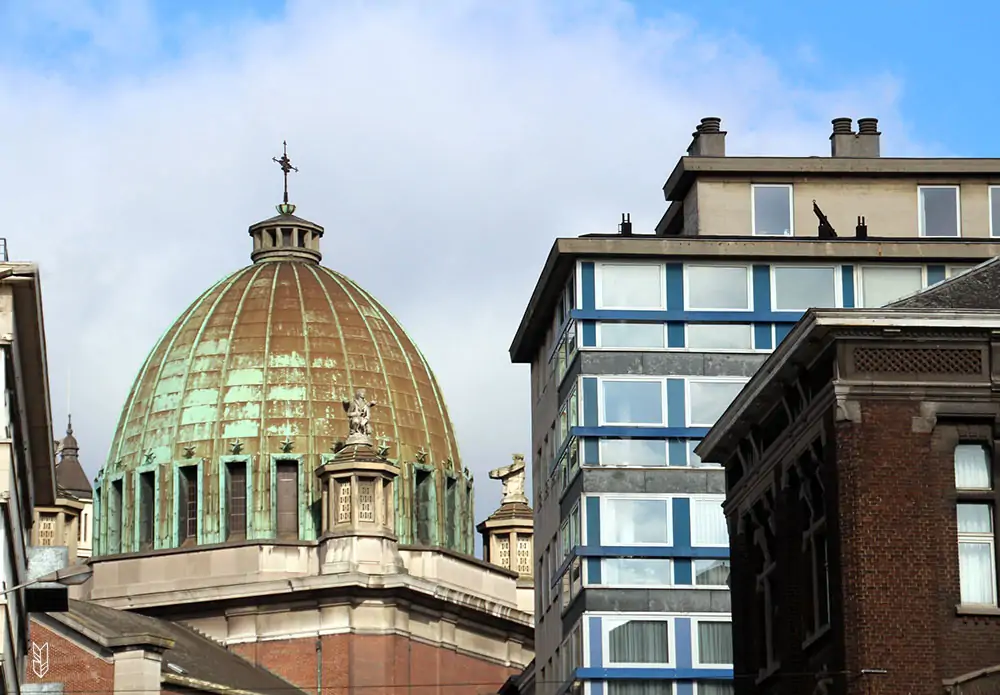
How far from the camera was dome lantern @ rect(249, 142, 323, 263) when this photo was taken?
135 m

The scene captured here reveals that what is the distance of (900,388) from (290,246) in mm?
86498

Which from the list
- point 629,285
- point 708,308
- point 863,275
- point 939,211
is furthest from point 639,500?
point 939,211

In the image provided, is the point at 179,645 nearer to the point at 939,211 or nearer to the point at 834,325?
the point at 939,211

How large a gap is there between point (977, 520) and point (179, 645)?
68.6 meters

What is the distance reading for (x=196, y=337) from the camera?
128m

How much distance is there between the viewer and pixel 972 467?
165 ft

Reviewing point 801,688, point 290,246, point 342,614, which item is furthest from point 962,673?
point 290,246

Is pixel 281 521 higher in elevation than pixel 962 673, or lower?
higher

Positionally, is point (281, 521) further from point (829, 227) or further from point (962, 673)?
point (962, 673)

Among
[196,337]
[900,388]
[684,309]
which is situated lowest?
[900,388]

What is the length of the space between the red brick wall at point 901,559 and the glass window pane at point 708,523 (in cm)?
2371

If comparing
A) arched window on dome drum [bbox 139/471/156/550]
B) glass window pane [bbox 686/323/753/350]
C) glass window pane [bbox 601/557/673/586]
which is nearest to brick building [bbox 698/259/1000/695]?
glass window pane [bbox 601/557/673/586]

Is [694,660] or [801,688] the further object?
[694,660]

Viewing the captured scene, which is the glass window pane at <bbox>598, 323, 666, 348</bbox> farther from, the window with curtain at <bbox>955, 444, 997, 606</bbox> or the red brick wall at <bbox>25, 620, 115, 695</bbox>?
the red brick wall at <bbox>25, 620, 115, 695</bbox>
